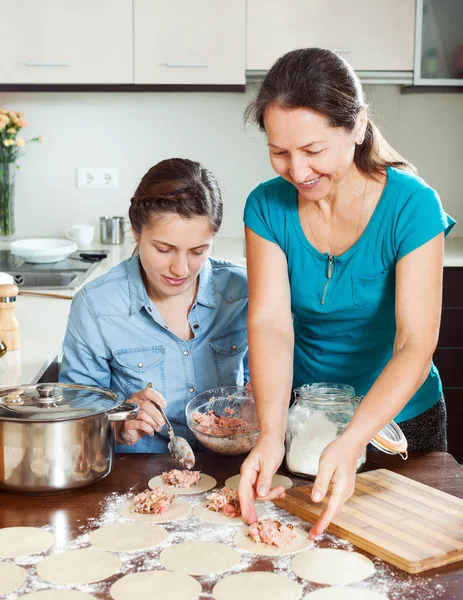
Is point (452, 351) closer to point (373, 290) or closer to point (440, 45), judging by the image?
point (440, 45)

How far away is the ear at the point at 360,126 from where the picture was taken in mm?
1380

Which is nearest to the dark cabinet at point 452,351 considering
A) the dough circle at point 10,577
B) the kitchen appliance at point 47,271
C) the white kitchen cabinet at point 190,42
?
the white kitchen cabinet at point 190,42

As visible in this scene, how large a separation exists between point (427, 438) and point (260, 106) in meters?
0.76

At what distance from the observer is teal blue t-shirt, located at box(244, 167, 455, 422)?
1.46 m

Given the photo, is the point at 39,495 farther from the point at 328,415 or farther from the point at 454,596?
the point at 454,596

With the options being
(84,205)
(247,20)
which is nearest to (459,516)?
(247,20)

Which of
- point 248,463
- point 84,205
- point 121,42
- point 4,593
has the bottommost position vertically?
point 4,593

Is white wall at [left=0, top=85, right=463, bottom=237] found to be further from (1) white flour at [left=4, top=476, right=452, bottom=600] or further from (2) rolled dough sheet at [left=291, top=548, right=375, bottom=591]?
(2) rolled dough sheet at [left=291, top=548, right=375, bottom=591]

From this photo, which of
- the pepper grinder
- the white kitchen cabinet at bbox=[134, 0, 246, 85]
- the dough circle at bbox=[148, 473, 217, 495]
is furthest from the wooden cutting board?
the white kitchen cabinet at bbox=[134, 0, 246, 85]

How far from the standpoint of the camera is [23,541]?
1151 millimetres

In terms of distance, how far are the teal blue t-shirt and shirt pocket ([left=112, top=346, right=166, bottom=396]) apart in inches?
11.7

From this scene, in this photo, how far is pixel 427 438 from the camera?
5.46 feet

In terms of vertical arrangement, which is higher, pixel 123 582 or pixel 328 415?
pixel 328 415

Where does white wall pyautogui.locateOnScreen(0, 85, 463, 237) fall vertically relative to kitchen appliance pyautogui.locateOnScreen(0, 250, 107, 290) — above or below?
above
